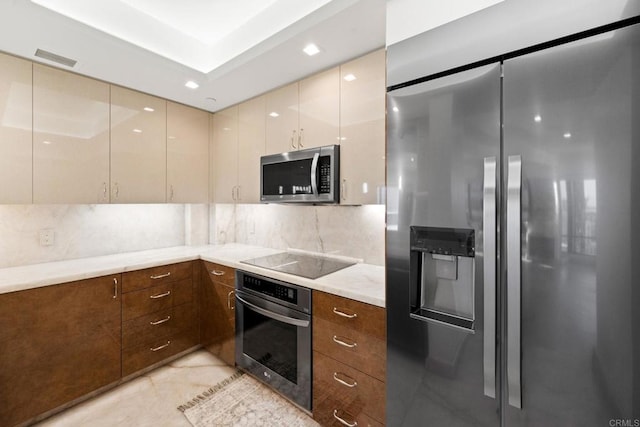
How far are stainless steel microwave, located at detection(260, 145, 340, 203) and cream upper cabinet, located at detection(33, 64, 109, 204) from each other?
127 centimetres

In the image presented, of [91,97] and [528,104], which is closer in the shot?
[528,104]

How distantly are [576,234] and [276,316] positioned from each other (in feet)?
5.33

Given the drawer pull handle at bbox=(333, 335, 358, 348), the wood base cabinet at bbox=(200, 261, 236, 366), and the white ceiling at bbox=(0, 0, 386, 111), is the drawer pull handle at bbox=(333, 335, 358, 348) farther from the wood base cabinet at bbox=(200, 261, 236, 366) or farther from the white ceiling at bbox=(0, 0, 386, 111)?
the white ceiling at bbox=(0, 0, 386, 111)

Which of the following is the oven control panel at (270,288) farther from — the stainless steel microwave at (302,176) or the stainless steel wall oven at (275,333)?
the stainless steel microwave at (302,176)

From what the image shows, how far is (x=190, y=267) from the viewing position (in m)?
2.53

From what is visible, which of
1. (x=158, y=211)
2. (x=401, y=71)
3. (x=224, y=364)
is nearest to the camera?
(x=401, y=71)

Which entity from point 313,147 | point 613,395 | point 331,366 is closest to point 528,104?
point 613,395

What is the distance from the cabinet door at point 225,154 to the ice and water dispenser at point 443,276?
197 centimetres

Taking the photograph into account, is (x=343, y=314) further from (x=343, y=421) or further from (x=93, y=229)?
(x=93, y=229)

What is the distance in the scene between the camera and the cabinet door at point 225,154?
2.72m

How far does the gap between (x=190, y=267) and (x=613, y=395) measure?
263cm

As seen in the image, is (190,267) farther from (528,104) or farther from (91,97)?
(528,104)

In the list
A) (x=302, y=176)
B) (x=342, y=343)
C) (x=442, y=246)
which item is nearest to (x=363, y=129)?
(x=302, y=176)

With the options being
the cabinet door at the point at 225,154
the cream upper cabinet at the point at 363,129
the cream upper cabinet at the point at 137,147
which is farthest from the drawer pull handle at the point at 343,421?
the cream upper cabinet at the point at 137,147
